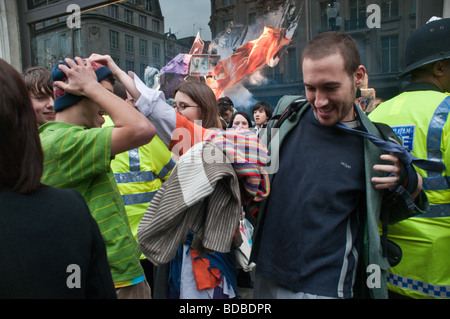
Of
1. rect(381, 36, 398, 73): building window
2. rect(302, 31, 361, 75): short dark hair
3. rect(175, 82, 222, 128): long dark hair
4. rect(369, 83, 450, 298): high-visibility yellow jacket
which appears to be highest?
rect(381, 36, 398, 73): building window

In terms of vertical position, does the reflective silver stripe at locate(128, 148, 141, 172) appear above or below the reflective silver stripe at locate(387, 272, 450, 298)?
above

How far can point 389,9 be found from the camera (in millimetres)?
4375

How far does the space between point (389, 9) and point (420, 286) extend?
4066 millimetres

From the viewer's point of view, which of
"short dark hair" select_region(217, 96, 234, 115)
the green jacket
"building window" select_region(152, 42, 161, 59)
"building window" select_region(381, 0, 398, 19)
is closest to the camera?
the green jacket

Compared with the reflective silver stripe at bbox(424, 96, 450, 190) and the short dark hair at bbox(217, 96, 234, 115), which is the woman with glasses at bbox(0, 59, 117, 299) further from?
the short dark hair at bbox(217, 96, 234, 115)

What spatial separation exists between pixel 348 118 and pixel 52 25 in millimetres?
7088

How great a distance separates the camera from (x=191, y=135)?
1.67 m

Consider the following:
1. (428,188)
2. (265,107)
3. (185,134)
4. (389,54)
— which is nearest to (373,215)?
(428,188)

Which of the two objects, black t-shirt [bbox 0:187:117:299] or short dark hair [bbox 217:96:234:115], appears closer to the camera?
black t-shirt [bbox 0:187:117:299]

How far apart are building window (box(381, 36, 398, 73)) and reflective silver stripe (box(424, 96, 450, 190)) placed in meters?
3.19

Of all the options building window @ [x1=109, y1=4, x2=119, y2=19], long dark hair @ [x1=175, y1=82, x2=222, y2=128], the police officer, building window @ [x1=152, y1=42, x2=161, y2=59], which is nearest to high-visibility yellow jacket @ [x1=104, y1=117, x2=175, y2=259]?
long dark hair @ [x1=175, y1=82, x2=222, y2=128]

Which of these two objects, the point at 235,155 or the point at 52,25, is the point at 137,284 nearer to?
the point at 235,155

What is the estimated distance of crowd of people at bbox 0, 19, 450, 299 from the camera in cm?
88

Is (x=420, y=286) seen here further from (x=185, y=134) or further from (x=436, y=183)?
(x=185, y=134)
